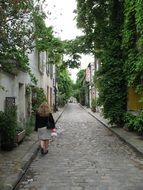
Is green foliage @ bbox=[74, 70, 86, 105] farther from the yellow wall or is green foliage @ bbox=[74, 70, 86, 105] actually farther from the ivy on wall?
the yellow wall

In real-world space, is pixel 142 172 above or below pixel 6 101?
below

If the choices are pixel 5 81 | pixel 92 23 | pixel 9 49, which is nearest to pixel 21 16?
pixel 9 49

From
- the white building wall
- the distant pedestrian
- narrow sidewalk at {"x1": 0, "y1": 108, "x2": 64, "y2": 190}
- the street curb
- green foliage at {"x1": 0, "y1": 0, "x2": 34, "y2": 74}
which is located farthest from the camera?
the white building wall

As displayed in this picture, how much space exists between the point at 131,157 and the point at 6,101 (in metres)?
5.23

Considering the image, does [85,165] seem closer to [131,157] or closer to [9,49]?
[131,157]

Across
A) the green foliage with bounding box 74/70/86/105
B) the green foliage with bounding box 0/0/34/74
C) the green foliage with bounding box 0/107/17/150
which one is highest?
the green foliage with bounding box 74/70/86/105

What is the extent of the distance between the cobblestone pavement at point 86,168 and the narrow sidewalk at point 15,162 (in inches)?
7.5

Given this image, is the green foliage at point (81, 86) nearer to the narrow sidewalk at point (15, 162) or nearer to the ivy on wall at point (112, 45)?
the ivy on wall at point (112, 45)

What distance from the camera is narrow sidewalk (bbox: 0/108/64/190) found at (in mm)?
9031

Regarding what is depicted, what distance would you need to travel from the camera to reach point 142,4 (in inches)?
655

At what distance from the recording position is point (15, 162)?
1144 centimetres

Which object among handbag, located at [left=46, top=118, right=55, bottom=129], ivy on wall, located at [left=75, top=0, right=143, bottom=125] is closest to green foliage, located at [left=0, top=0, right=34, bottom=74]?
handbag, located at [left=46, top=118, right=55, bottom=129]

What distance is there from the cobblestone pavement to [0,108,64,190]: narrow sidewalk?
0.19 meters

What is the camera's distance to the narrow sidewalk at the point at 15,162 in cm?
903
